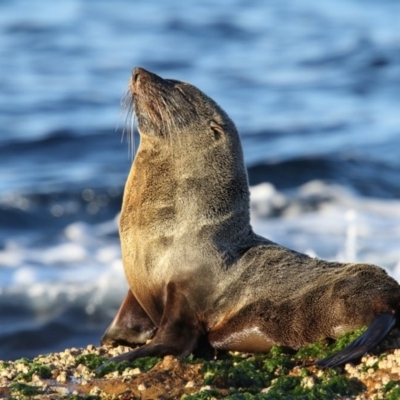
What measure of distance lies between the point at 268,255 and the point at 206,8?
1085 inches

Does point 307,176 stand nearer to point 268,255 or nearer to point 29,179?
point 29,179

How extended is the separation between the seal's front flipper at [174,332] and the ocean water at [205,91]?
1766mm

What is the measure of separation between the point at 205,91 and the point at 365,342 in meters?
17.4

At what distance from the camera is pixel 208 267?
7.11 metres

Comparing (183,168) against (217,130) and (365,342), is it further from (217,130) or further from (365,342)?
(365,342)

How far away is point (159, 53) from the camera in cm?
2755

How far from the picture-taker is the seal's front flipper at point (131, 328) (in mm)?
7516

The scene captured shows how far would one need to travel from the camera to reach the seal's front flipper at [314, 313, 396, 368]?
6.16 m

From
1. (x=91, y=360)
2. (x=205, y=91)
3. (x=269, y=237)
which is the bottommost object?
(x=91, y=360)

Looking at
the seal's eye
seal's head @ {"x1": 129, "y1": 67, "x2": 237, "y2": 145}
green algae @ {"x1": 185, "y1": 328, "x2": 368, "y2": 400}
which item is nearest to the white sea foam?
seal's head @ {"x1": 129, "y1": 67, "x2": 237, "y2": 145}

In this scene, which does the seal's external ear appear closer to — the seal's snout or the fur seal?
the fur seal

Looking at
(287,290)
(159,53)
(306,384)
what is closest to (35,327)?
(287,290)

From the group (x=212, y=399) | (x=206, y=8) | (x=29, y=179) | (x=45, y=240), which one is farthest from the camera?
(x=206, y=8)

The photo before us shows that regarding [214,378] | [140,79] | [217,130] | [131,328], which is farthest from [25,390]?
[140,79]
